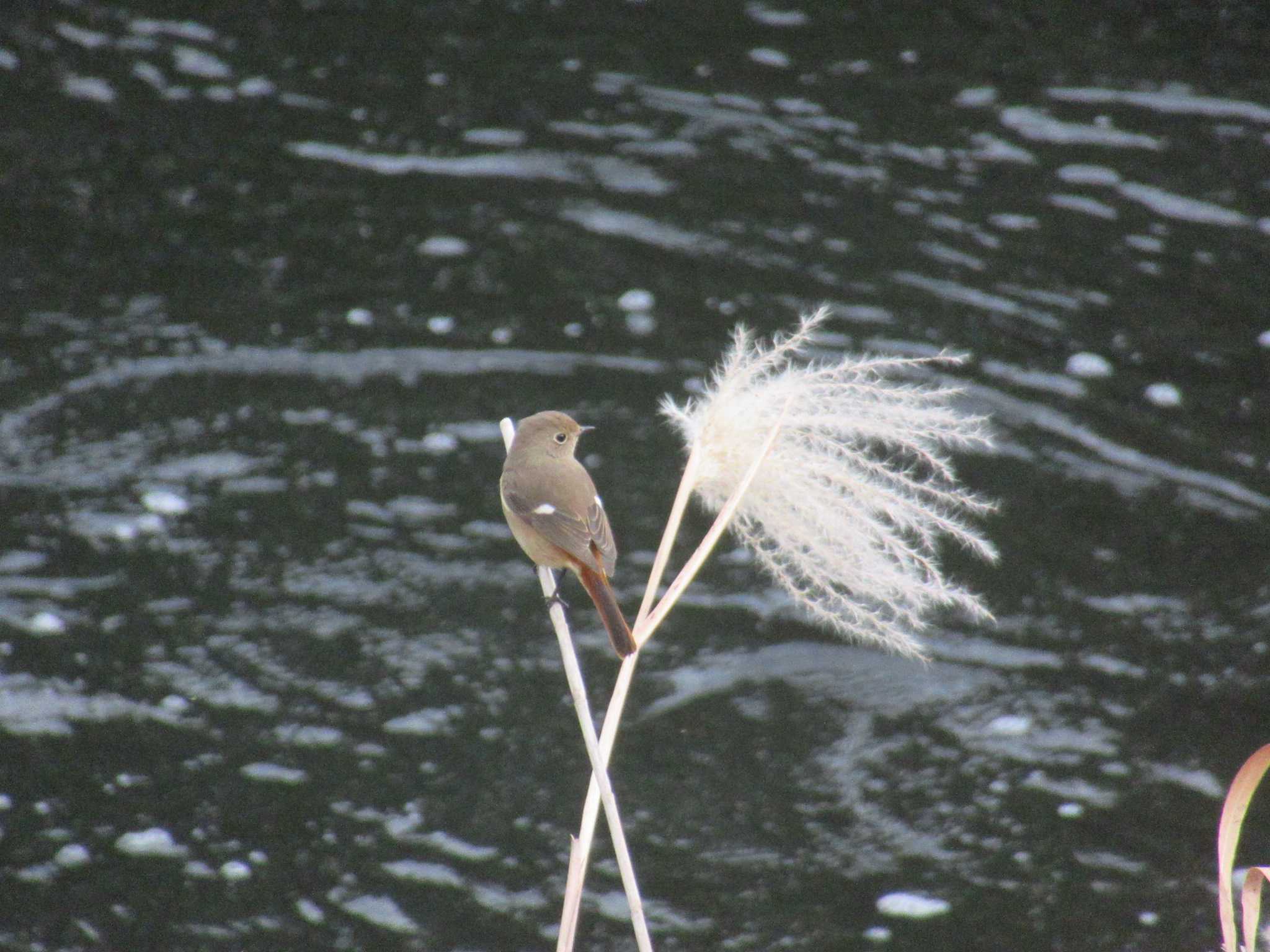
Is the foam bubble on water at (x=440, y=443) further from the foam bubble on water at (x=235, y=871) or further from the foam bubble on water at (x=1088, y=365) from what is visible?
the foam bubble on water at (x=1088, y=365)

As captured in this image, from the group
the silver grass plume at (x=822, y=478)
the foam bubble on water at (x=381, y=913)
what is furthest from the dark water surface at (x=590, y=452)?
the silver grass plume at (x=822, y=478)

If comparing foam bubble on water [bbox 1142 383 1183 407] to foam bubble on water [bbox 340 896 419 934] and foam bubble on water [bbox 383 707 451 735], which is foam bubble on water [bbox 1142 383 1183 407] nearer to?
foam bubble on water [bbox 383 707 451 735]

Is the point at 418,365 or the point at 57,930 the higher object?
the point at 418,365

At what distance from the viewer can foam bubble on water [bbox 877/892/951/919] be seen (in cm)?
416

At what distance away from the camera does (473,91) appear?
25.6ft

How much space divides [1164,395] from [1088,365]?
0.34 m

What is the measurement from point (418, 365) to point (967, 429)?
7.62 ft

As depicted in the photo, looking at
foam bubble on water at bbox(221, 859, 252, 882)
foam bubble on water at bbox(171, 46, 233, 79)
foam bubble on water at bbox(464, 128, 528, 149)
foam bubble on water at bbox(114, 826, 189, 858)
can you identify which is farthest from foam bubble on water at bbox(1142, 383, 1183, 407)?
foam bubble on water at bbox(171, 46, 233, 79)

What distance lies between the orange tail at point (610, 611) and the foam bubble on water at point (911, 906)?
5.76 feet

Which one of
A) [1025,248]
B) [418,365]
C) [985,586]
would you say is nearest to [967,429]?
[985,586]

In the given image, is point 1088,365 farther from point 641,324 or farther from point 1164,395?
point 641,324

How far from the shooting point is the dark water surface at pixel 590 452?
4297mm

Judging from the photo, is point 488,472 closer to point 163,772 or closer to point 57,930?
point 163,772

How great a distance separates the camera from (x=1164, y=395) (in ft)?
19.6
